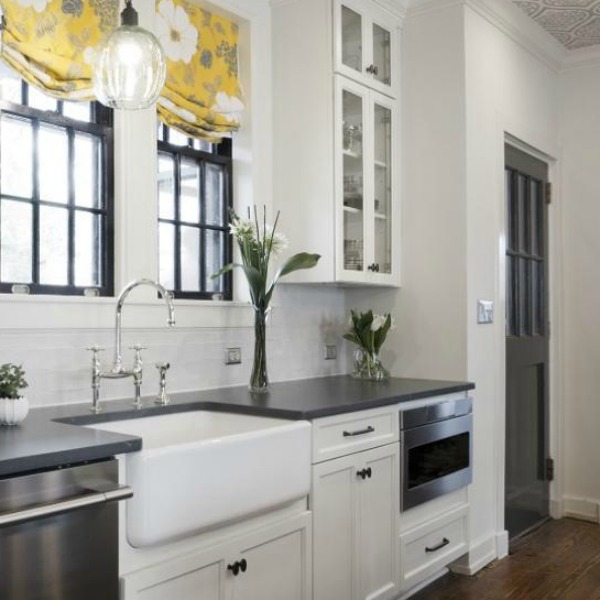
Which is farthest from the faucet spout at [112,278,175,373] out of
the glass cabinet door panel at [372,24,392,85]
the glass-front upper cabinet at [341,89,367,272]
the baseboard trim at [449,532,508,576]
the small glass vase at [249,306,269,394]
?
the baseboard trim at [449,532,508,576]

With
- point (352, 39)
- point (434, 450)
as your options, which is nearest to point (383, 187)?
point (352, 39)

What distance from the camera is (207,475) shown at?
2.03m

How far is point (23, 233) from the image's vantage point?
2580 millimetres

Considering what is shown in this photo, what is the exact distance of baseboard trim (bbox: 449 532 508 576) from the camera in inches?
138

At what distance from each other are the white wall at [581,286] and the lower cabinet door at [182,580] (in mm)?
3065

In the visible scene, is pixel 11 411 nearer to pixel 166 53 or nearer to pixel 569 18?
pixel 166 53

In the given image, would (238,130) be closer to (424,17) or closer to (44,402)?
(424,17)

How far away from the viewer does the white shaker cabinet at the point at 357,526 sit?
254cm

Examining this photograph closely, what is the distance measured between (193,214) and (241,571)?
159 cm

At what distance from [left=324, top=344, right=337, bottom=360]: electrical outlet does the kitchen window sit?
0.64 m

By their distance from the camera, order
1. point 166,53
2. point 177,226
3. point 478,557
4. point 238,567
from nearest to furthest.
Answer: point 238,567 → point 166,53 → point 177,226 → point 478,557

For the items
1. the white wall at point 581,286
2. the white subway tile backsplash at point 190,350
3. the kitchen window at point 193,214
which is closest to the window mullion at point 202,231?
the kitchen window at point 193,214

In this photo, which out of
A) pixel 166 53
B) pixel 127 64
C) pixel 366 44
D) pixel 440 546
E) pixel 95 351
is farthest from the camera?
pixel 366 44

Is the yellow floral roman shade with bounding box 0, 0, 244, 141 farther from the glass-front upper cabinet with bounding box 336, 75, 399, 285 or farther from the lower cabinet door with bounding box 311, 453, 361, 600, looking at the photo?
the lower cabinet door with bounding box 311, 453, 361, 600
